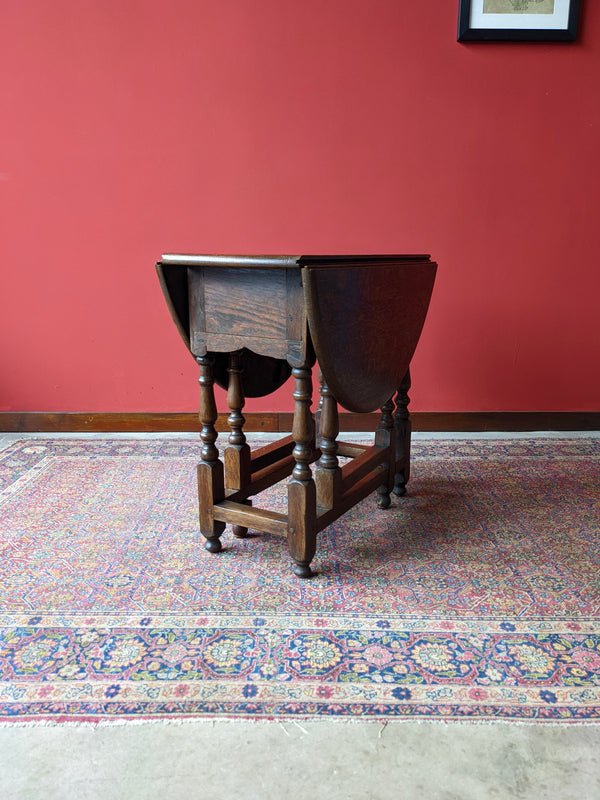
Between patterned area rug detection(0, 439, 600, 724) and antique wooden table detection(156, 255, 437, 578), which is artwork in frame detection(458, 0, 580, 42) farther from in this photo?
patterned area rug detection(0, 439, 600, 724)

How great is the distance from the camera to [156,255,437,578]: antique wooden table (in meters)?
1.49

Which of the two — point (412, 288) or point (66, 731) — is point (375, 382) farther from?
point (66, 731)

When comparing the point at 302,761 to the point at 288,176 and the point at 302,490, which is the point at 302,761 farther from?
the point at 288,176

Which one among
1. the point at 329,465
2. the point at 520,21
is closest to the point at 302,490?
the point at 329,465

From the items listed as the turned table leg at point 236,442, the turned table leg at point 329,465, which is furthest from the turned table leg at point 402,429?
the turned table leg at point 236,442

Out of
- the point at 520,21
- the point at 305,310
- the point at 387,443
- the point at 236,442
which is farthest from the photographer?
the point at 520,21

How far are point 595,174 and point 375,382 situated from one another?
1.87 metres

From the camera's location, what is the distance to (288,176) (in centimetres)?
282

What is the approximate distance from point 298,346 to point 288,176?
1.60m

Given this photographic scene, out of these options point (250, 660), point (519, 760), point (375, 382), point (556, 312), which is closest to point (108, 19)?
point (375, 382)

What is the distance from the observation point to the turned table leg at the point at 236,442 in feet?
6.09

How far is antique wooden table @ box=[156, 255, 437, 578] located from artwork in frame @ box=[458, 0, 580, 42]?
1.40m

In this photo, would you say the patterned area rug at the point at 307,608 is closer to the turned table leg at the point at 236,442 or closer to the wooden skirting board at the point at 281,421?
the turned table leg at the point at 236,442

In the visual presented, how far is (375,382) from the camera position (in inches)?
68.7
